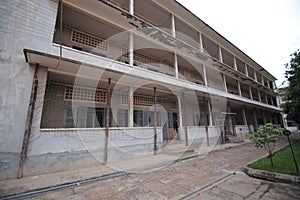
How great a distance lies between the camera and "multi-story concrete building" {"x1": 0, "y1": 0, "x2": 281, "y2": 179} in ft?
15.5

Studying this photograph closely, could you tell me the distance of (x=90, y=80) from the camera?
6809 mm

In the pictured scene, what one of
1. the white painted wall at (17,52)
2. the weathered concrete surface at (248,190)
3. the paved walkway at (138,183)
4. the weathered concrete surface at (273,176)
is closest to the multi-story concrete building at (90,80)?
the white painted wall at (17,52)

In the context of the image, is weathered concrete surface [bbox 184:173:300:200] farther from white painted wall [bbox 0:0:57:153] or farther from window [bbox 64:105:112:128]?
window [bbox 64:105:112:128]

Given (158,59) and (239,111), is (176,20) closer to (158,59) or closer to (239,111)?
(158,59)

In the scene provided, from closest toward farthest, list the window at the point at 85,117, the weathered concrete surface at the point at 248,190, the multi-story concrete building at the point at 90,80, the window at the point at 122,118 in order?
the weathered concrete surface at the point at 248,190 → the multi-story concrete building at the point at 90,80 → the window at the point at 85,117 → the window at the point at 122,118

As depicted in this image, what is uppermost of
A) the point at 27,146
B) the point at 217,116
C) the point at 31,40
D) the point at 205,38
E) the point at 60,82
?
the point at 205,38

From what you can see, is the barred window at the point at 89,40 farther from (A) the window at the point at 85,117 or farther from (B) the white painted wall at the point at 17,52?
→ (A) the window at the point at 85,117

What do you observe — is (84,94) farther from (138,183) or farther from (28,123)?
(138,183)

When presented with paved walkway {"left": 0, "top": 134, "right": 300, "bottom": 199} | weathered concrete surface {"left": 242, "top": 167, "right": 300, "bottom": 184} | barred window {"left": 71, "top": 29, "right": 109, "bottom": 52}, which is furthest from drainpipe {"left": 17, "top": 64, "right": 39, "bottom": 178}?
weathered concrete surface {"left": 242, "top": 167, "right": 300, "bottom": 184}

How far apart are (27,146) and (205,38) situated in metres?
14.1

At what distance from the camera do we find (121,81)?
727 cm

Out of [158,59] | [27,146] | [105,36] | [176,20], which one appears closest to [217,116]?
[158,59]

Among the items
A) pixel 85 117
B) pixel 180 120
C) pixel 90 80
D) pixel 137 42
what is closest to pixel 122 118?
pixel 85 117

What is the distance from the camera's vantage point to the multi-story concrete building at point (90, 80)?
4711mm
